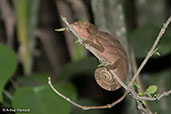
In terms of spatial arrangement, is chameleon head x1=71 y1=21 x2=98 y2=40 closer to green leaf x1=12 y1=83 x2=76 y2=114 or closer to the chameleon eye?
the chameleon eye

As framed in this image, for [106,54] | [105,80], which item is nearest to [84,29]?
[106,54]

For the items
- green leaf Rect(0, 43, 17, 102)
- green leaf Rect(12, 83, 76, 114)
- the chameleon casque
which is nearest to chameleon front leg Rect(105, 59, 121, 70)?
the chameleon casque

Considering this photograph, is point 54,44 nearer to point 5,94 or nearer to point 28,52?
point 28,52

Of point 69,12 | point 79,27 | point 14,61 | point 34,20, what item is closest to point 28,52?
point 34,20

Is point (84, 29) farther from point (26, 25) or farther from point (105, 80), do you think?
point (26, 25)

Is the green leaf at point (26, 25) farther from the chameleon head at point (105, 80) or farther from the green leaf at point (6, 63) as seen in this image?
the chameleon head at point (105, 80)
